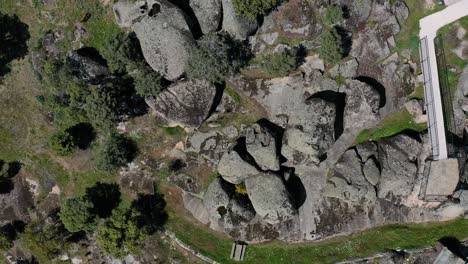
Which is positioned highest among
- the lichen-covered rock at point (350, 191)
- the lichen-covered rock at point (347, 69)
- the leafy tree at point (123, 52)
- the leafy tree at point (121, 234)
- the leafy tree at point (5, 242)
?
the lichen-covered rock at point (347, 69)

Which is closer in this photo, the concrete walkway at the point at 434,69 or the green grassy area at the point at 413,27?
the concrete walkway at the point at 434,69

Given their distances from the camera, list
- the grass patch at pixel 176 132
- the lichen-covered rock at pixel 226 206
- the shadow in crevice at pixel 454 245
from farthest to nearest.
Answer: the grass patch at pixel 176 132, the lichen-covered rock at pixel 226 206, the shadow in crevice at pixel 454 245

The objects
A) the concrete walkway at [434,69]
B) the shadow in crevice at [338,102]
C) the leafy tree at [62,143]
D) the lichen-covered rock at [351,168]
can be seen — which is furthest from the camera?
the leafy tree at [62,143]

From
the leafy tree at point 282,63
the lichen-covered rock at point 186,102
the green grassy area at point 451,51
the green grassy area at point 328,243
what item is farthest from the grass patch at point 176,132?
the green grassy area at point 451,51

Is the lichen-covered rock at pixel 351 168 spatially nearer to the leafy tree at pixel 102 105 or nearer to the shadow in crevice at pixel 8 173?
the leafy tree at pixel 102 105

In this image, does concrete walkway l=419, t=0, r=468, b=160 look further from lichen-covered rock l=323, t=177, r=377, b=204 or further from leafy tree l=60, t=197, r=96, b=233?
leafy tree l=60, t=197, r=96, b=233

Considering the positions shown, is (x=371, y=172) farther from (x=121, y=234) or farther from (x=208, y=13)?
(x=121, y=234)

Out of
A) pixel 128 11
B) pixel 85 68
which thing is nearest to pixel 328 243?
pixel 85 68
